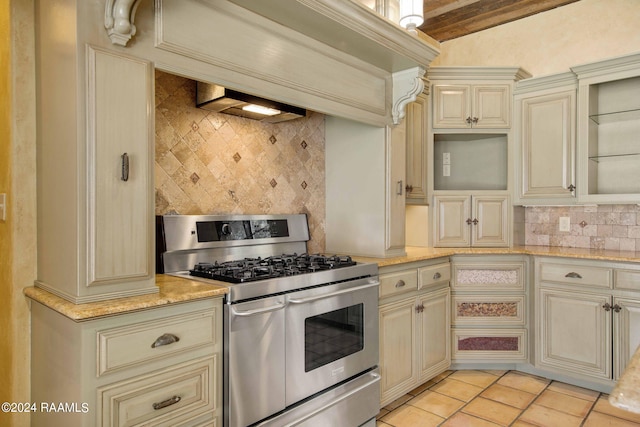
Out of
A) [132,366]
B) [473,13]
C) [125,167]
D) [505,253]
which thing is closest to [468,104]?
[473,13]

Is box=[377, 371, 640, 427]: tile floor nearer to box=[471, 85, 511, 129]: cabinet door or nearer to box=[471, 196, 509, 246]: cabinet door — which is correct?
box=[471, 196, 509, 246]: cabinet door

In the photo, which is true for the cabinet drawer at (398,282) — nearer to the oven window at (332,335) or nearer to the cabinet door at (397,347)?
the cabinet door at (397,347)

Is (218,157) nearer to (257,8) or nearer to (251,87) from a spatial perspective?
(251,87)

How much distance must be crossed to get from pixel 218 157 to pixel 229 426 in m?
1.36

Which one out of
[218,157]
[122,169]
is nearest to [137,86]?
[122,169]

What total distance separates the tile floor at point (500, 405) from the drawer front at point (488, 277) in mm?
663

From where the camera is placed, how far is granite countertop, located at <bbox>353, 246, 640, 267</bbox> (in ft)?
8.80

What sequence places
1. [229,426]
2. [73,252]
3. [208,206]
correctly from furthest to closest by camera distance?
[208,206] → [229,426] → [73,252]

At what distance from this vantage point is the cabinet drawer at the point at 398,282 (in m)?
2.51

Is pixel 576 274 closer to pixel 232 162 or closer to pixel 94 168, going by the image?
pixel 232 162

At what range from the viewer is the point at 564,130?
3266 millimetres

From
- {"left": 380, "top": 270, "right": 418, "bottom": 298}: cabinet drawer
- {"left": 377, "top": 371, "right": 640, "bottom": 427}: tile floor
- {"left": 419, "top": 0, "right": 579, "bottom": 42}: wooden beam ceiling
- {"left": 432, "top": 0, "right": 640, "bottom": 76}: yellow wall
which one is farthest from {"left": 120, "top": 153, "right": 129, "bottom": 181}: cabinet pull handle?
{"left": 432, "top": 0, "right": 640, "bottom": 76}: yellow wall

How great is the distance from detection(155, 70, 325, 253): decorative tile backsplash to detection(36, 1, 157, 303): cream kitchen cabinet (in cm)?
54

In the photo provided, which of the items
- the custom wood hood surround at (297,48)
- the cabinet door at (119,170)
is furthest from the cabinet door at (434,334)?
the cabinet door at (119,170)
